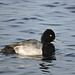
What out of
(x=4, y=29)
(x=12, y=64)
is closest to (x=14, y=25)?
(x=4, y=29)

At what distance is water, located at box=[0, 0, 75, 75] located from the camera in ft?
36.1

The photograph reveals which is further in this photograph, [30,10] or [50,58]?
[30,10]

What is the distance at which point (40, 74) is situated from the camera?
1046 centimetres

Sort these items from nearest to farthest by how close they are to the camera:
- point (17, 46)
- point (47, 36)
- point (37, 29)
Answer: point (17, 46), point (47, 36), point (37, 29)

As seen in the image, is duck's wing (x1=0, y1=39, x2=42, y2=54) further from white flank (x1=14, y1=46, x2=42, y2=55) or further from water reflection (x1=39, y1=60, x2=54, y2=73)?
water reflection (x1=39, y1=60, x2=54, y2=73)

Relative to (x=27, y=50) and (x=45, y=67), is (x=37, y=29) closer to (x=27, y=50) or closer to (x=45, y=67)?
(x=27, y=50)

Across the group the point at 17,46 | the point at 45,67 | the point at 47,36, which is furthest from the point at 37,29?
the point at 45,67

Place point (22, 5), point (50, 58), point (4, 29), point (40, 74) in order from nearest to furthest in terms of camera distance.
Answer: point (40, 74) → point (50, 58) → point (4, 29) → point (22, 5)

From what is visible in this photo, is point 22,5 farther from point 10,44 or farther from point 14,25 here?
point 10,44

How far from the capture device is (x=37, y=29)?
605 inches

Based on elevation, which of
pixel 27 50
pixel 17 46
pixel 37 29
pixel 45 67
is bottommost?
pixel 45 67

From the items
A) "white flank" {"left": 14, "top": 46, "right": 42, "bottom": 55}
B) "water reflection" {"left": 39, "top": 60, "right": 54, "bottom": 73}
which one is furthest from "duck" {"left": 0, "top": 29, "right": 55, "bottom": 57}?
"water reflection" {"left": 39, "top": 60, "right": 54, "bottom": 73}

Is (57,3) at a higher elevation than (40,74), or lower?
higher

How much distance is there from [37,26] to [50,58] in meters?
3.66
